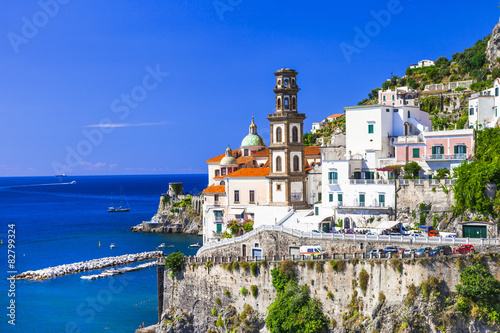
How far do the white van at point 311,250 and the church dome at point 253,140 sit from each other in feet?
130

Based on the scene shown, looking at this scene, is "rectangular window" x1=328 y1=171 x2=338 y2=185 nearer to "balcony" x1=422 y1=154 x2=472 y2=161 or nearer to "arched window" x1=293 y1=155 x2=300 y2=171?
"arched window" x1=293 y1=155 x2=300 y2=171

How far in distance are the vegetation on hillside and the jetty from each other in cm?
4197

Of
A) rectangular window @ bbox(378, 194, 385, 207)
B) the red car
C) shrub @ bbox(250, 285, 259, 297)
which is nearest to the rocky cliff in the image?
rectangular window @ bbox(378, 194, 385, 207)

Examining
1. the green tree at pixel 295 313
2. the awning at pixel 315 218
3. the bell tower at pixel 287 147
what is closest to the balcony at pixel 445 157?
the awning at pixel 315 218

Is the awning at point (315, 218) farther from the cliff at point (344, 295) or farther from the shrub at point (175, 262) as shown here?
the shrub at point (175, 262)

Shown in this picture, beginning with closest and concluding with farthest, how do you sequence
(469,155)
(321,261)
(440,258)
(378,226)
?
(440,258)
(321,261)
(378,226)
(469,155)

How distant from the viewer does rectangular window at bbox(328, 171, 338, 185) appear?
51.5 meters

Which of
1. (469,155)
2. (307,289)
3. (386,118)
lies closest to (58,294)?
(307,289)

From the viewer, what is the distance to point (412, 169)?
161 feet

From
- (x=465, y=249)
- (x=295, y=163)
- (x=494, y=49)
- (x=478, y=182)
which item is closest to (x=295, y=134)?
(x=295, y=163)

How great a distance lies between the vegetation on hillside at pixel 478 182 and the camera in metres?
41.6

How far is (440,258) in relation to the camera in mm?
33875

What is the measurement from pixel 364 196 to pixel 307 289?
45.6 feet

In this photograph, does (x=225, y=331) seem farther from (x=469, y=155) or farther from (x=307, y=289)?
(x=469, y=155)
